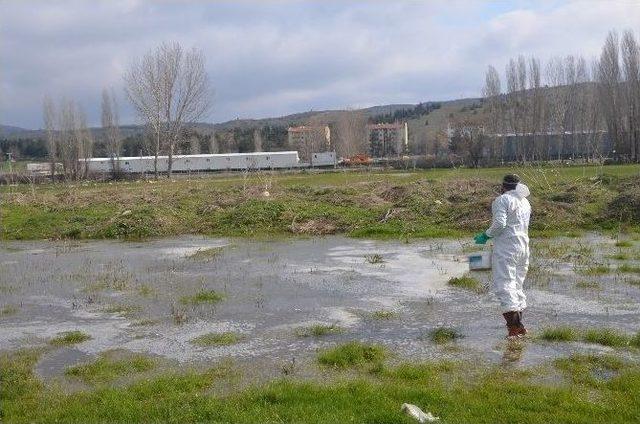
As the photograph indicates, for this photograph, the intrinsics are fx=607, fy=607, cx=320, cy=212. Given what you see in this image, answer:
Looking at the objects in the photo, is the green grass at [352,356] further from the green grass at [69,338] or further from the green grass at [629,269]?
the green grass at [629,269]

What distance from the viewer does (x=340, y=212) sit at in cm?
2109

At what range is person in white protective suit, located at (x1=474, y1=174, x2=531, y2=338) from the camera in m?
7.59

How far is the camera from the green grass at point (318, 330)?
8102 mm

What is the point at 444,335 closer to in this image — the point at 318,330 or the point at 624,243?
the point at 318,330

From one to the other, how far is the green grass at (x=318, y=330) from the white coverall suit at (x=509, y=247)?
218cm

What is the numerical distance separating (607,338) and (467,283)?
3.66 meters

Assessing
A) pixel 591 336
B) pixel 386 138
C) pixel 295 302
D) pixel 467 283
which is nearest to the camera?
pixel 591 336

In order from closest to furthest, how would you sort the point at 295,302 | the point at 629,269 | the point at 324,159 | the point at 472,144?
the point at 295,302, the point at 629,269, the point at 472,144, the point at 324,159

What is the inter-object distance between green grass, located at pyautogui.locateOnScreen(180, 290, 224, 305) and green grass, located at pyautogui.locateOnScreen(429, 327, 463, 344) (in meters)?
4.01

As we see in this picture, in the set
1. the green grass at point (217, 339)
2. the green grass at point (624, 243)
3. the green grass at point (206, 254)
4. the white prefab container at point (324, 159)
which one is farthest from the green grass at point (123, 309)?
the white prefab container at point (324, 159)

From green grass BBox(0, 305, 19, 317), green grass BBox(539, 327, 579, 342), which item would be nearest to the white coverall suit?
green grass BBox(539, 327, 579, 342)

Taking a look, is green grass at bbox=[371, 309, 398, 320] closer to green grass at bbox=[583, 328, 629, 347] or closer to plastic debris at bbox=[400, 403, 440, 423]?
A: green grass at bbox=[583, 328, 629, 347]

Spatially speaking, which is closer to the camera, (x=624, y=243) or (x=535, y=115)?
(x=624, y=243)

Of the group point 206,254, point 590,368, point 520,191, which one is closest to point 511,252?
point 520,191
